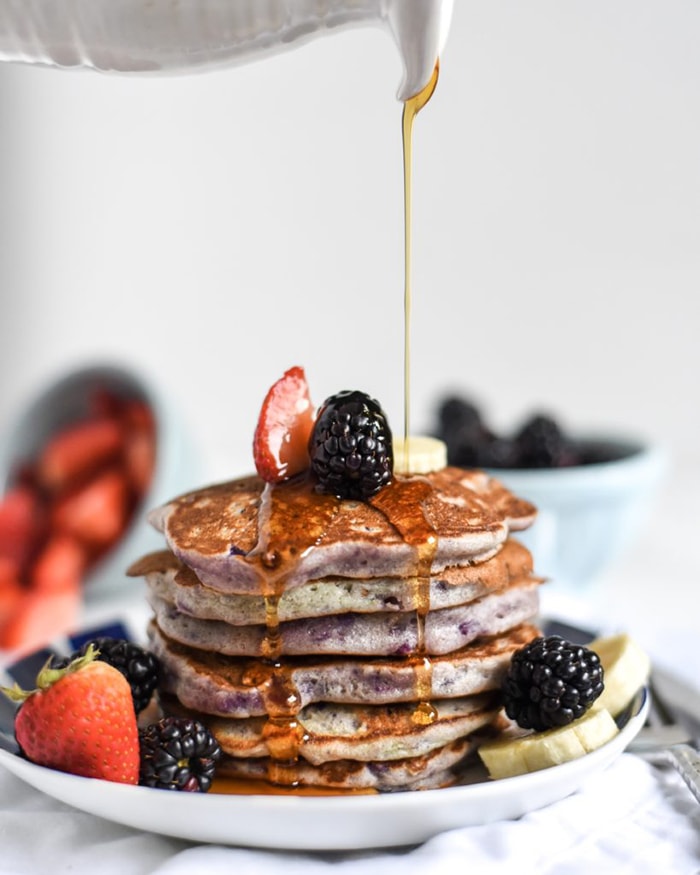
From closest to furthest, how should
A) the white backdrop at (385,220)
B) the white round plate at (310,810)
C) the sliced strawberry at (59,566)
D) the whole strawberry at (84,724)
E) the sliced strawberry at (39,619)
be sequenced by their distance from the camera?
the white round plate at (310,810)
the whole strawberry at (84,724)
the sliced strawberry at (39,619)
the sliced strawberry at (59,566)
the white backdrop at (385,220)

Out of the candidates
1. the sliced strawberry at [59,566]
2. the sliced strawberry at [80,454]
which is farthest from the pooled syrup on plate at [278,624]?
the sliced strawberry at [80,454]

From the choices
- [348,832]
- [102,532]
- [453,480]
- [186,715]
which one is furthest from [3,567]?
[348,832]

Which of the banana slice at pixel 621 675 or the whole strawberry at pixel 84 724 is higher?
the whole strawberry at pixel 84 724

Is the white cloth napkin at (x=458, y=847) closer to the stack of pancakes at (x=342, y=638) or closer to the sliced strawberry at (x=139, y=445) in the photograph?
the stack of pancakes at (x=342, y=638)

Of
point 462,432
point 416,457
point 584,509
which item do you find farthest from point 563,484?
point 416,457

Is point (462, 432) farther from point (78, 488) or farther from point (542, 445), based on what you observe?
point (78, 488)

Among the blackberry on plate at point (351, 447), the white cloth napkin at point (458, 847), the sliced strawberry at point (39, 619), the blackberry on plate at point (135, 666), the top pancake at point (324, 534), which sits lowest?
the sliced strawberry at point (39, 619)

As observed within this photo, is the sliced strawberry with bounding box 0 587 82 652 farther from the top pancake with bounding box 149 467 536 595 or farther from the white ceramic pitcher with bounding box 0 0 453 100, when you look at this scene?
the white ceramic pitcher with bounding box 0 0 453 100
